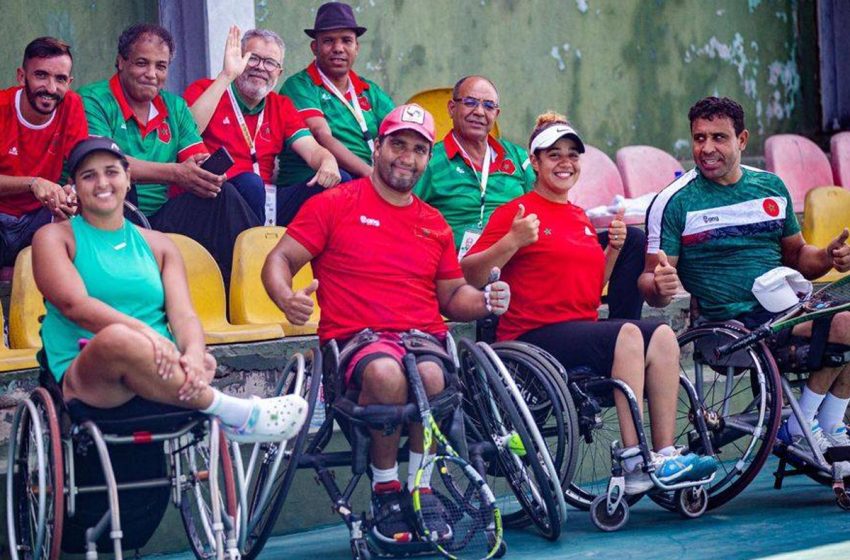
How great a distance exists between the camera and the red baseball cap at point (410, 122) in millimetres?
4660

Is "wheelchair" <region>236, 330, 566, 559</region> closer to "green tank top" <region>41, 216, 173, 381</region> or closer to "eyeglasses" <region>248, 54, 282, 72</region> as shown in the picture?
"green tank top" <region>41, 216, 173, 381</region>

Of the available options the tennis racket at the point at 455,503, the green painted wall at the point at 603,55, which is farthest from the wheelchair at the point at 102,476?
the green painted wall at the point at 603,55

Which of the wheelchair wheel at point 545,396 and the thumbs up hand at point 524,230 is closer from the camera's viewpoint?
the wheelchair wheel at point 545,396

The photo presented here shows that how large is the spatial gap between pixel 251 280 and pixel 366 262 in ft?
2.95

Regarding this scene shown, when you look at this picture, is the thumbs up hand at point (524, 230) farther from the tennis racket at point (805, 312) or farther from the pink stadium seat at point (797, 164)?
the pink stadium seat at point (797, 164)

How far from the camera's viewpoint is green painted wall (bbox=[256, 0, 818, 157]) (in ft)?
25.0

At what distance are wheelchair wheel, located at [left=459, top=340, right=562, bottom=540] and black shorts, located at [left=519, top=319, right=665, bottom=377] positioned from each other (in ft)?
0.95

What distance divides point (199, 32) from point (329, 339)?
2602 mm

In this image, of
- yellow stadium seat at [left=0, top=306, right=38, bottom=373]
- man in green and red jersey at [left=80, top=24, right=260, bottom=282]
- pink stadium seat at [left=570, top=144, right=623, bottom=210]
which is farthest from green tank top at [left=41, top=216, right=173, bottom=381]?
pink stadium seat at [left=570, top=144, right=623, bottom=210]

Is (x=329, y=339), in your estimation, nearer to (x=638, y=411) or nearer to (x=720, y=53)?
(x=638, y=411)

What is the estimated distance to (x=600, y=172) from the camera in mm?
7629

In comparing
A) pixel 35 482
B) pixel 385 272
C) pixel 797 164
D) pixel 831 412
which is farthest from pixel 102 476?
pixel 797 164

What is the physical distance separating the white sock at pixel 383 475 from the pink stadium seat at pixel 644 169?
3.70 meters

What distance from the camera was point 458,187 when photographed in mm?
5672
